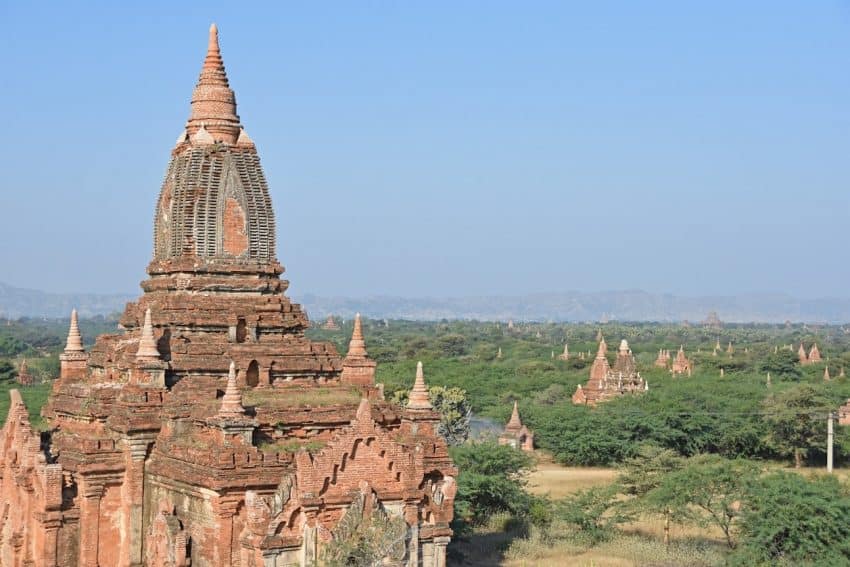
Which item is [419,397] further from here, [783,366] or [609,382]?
[783,366]

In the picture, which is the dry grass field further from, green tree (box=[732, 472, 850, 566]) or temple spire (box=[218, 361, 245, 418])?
temple spire (box=[218, 361, 245, 418])

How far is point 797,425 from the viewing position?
60812 mm

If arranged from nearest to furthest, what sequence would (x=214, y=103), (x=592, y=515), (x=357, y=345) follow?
1. (x=357, y=345)
2. (x=214, y=103)
3. (x=592, y=515)

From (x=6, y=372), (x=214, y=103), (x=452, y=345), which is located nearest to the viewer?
(x=214, y=103)

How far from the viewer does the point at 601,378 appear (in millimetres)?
77750

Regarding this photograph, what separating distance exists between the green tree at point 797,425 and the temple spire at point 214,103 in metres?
41.9

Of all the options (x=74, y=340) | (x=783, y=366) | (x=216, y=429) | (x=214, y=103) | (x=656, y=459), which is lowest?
(x=656, y=459)

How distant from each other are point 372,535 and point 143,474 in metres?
4.74

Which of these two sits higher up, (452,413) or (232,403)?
(232,403)

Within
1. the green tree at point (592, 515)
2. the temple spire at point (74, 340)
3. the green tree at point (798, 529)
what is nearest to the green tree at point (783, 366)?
the green tree at point (592, 515)

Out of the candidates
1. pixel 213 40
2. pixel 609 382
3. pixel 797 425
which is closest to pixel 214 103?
pixel 213 40

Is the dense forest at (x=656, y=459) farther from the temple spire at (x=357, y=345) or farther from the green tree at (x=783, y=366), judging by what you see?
the temple spire at (x=357, y=345)

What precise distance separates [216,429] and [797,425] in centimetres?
4588

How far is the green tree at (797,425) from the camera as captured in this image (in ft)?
198
